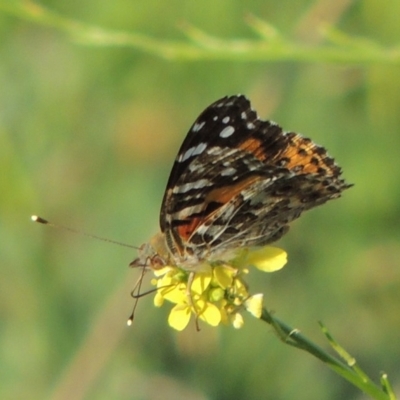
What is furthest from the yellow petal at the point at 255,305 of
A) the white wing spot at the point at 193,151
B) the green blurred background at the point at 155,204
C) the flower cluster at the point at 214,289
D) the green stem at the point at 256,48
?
the green blurred background at the point at 155,204

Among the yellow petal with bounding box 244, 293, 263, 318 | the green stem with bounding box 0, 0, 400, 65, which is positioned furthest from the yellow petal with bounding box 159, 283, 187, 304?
the green stem with bounding box 0, 0, 400, 65

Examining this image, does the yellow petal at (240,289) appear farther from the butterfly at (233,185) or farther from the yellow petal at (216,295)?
the butterfly at (233,185)

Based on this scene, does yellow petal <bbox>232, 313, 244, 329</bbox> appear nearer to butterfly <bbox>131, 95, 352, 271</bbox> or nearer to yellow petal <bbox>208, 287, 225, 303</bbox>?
yellow petal <bbox>208, 287, 225, 303</bbox>

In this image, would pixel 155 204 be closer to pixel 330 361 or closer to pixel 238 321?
pixel 238 321

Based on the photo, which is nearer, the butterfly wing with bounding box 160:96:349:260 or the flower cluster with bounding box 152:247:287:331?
the flower cluster with bounding box 152:247:287:331

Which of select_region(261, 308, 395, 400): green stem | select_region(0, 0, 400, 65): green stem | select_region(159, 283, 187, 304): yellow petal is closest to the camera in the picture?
select_region(261, 308, 395, 400): green stem

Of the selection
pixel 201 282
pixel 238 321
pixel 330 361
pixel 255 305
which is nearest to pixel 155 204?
pixel 201 282

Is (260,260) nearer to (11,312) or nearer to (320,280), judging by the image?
(320,280)

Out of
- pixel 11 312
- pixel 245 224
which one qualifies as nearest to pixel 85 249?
pixel 11 312
